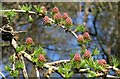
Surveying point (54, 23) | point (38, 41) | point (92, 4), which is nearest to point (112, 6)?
point (92, 4)

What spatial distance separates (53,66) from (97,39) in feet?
8.23

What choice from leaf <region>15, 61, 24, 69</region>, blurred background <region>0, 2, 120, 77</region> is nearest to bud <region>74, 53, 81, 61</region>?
leaf <region>15, 61, 24, 69</region>

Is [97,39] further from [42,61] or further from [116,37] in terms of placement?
[42,61]

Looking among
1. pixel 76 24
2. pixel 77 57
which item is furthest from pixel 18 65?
pixel 76 24

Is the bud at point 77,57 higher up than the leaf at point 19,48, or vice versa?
the leaf at point 19,48

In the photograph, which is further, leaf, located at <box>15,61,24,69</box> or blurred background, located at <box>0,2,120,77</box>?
blurred background, located at <box>0,2,120,77</box>

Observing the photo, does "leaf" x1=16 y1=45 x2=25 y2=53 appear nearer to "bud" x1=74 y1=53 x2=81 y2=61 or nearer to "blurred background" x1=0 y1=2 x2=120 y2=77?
"bud" x1=74 y1=53 x2=81 y2=61

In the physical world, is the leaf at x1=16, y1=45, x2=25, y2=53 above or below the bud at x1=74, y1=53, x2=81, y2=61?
above

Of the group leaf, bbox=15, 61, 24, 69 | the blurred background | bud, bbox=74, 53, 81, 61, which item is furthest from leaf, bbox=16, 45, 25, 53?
the blurred background

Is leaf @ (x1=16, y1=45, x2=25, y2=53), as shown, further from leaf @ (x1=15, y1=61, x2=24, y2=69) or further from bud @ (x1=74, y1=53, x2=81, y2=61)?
bud @ (x1=74, y1=53, x2=81, y2=61)

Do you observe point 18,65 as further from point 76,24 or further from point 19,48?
point 76,24

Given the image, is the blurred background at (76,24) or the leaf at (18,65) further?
the blurred background at (76,24)

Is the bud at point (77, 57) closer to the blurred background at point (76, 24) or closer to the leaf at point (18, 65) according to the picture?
the leaf at point (18, 65)

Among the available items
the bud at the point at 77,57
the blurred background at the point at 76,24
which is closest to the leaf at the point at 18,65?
the bud at the point at 77,57
